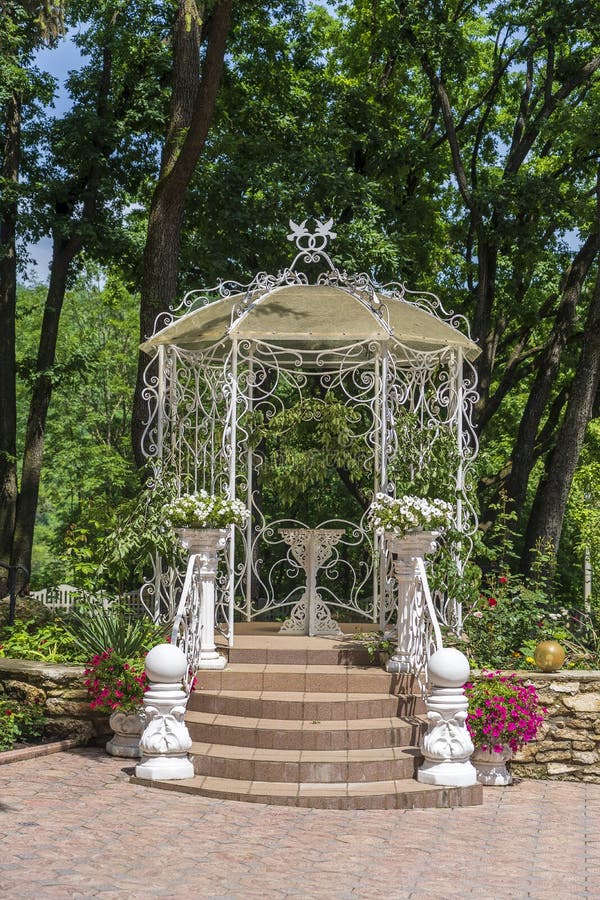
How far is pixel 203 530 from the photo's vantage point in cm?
820

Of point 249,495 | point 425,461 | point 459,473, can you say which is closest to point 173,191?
point 249,495

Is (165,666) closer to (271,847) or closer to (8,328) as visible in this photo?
(271,847)

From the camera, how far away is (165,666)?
7023 millimetres

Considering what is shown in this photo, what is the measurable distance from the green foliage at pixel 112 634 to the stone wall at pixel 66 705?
0.85ft

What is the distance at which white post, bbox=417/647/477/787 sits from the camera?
22.7ft

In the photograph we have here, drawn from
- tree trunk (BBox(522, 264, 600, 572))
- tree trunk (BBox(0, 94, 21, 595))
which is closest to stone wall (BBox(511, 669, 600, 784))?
tree trunk (BBox(522, 264, 600, 572))

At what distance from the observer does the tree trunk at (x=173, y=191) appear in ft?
37.4

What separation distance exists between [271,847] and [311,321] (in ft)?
16.3

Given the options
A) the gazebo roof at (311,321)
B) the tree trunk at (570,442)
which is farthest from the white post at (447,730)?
the tree trunk at (570,442)

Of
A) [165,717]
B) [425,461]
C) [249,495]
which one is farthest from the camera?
[249,495]

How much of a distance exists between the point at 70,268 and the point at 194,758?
13.3 m

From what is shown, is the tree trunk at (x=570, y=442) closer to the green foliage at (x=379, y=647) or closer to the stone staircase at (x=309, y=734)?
the green foliage at (x=379, y=647)

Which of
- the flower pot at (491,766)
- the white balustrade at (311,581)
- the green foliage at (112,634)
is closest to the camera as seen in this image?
the flower pot at (491,766)

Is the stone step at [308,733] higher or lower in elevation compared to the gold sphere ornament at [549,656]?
lower
